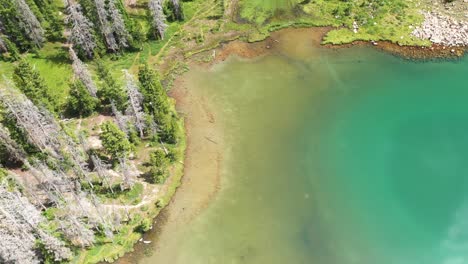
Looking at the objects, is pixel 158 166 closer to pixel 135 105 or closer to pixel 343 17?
pixel 135 105

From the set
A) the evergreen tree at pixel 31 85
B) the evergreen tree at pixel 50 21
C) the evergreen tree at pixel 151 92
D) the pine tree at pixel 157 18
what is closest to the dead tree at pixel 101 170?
the evergreen tree at pixel 151 92

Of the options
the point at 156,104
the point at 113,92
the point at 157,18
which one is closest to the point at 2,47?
the point at 113,92

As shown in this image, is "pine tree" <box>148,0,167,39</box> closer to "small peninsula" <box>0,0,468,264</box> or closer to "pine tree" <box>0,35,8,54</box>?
"small peninsula" <box>0,0,468,264</box>

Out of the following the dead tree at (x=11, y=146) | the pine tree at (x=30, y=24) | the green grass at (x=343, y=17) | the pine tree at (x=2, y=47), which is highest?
the pine tree at (x=30, y=24)

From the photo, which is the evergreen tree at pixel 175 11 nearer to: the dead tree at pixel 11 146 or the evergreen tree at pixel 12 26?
the evergreen tree at pixel 12 26

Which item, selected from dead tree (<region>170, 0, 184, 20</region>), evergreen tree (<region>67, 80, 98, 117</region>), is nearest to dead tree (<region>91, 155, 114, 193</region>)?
evergreen tree (<region>67, 80, 98, 117</region>)
